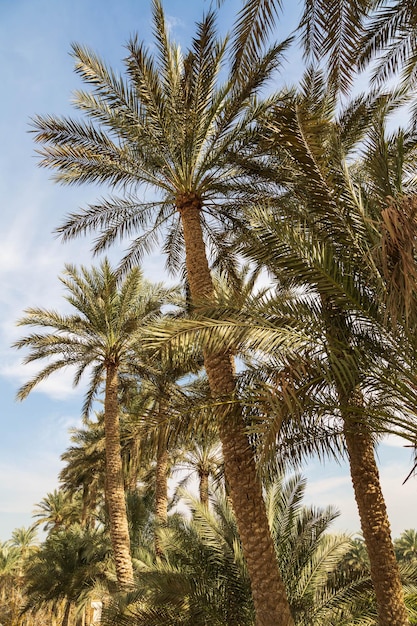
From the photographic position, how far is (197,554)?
9.33 meters

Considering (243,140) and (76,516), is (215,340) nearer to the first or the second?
(243,140)

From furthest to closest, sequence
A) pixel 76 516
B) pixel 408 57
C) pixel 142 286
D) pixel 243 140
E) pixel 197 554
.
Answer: pixel 76 516 → pixel 142 286 → pixel 243 140 → pixel 197 554 → pixel 408 57

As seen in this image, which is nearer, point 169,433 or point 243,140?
point 169,433

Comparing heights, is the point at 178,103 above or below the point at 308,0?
above

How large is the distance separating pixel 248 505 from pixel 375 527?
6.25 ft

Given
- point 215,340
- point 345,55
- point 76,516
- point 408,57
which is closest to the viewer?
point 215,340

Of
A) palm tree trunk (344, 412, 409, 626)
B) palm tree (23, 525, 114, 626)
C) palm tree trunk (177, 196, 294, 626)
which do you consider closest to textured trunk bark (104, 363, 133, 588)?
palm tree (23, 525, 114, 626)

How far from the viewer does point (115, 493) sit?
47.3 ft

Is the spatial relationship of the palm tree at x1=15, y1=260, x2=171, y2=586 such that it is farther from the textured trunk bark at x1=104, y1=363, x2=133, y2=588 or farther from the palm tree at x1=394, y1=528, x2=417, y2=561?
the palm tree at x1=394, y1=528, x2=417, y2=561

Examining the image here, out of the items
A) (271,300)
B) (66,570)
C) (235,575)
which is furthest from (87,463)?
(271,300)

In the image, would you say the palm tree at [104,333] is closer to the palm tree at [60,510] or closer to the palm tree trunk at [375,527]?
the palm tree trunk at [375,527]

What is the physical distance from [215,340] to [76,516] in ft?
117

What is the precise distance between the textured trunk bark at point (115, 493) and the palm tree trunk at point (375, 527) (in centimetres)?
820

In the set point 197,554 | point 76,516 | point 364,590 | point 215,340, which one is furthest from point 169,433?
point 76,516
